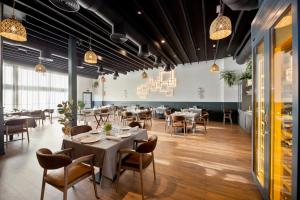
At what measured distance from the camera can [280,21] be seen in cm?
167

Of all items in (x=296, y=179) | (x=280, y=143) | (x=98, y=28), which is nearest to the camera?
(x=296, y=179)

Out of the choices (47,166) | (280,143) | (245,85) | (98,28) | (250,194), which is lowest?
(250,194)

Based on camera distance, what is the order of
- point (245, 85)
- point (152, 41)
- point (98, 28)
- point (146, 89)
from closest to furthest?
point (98, 28) → point (152, 41) → point (245, 85) → point (146, 89)

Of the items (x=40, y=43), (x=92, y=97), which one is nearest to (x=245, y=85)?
(x=40, y=43)

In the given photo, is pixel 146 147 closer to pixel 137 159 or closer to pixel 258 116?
pixel 137 159

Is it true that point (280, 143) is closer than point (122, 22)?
Yes

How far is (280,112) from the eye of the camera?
1832mm

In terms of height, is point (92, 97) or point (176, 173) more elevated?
point (92, 97)

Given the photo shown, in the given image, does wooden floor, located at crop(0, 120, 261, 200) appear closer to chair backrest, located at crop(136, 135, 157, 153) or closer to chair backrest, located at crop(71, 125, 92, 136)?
chair backrest, located at crop(136, 135, 157, 153)

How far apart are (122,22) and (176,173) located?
3432 millimetres

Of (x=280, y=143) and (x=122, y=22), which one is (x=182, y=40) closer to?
(x=122, y=22)

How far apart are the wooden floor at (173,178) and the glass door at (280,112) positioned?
568mm

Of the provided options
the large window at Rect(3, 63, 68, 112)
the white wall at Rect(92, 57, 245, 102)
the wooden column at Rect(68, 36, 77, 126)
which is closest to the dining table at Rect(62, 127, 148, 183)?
the wooden column at Rect(68, 36, 77, 126)

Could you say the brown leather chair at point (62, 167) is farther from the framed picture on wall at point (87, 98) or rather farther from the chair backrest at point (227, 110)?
the framed picture on wall at point (87, 98)
